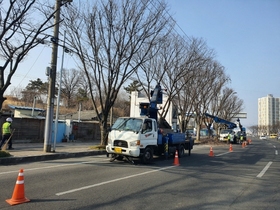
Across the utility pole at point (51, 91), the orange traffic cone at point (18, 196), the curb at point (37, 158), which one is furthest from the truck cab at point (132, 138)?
the orange traffic cone at point (18, 196)

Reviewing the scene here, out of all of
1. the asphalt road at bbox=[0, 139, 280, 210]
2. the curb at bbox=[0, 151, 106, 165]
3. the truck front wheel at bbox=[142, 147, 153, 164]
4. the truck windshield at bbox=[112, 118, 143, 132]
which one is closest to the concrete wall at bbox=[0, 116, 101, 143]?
Result: the curb at bbox=[0, 151, 106, 165]

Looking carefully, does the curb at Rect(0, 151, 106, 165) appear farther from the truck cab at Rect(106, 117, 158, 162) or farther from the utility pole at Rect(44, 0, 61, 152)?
the truck cab at Rect(106, 117, 158, 162)

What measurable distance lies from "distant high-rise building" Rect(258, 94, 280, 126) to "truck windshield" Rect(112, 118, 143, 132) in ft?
383

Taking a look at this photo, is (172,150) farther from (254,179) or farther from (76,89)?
(76,89)

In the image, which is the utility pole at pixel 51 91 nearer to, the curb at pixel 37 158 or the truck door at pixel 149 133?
the curb at pixel 37 158

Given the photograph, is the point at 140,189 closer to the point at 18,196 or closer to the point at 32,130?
the point at 18,196

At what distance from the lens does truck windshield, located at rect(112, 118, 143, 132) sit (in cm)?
1259

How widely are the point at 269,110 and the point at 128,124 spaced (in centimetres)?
12373

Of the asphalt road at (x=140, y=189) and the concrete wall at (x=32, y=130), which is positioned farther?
the concrete wall at (x=32, y=130)

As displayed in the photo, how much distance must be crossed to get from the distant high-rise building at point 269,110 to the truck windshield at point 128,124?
116773mm

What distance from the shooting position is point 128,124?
42.3ft

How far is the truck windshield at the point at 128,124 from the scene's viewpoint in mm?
12586

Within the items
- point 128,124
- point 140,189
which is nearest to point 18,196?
point 140,189

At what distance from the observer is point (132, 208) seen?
229 inches
